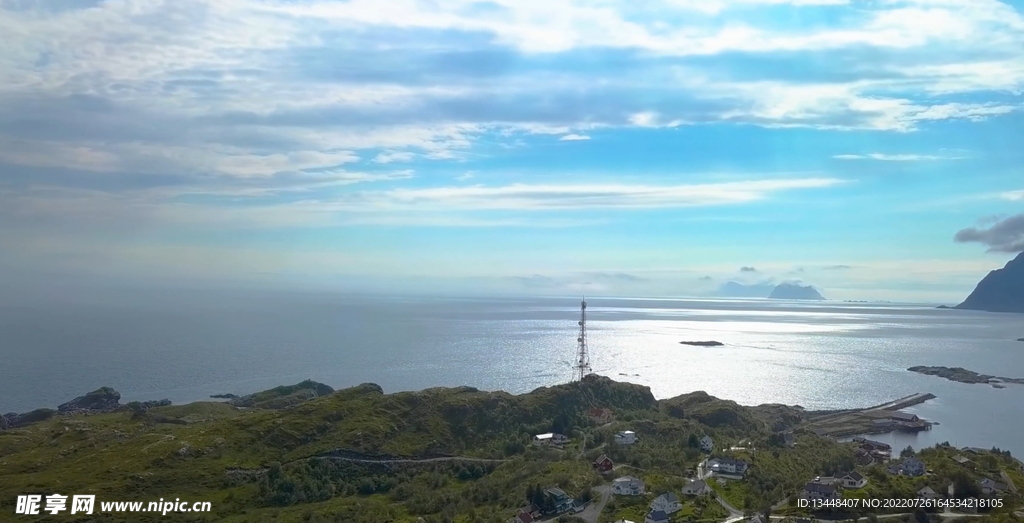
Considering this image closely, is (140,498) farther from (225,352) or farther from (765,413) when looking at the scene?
(225,352)

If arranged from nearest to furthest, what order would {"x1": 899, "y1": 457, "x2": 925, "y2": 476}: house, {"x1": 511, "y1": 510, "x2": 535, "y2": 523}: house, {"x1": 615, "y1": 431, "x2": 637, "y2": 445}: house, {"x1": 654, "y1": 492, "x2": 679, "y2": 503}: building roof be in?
{"x1": 511, "y1": 510, "x2": 535, "y2": 523}: house, {"x1": 654, "y1": 492, "x2": 679, "y2": 503}: building roof, {"x1": 899, "y1": 457, "x2": 925, "y2": 476}: house, {"x1": 615, "y1": 431, "x2": 637, "y2": 445}: house

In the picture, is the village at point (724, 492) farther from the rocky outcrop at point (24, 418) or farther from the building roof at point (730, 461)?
the rocky outcrop at point (24, 418)

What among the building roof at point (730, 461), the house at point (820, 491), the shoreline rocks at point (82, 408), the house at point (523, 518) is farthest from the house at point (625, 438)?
the shoreline rocks at point (82, 408)

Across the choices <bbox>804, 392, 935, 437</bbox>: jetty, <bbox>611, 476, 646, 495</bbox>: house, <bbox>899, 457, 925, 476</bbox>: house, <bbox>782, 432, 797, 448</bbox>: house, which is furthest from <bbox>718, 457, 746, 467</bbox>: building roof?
<bbox>804, 392, 935, 437</bbox>: jetty

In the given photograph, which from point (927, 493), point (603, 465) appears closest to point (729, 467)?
point (603, 465)

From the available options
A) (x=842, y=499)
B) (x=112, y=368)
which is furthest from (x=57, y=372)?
A: (x=842, y=499)

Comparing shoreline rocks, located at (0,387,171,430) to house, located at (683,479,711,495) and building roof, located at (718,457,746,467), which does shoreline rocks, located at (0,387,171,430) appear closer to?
house, located at (683,479,711,495)
